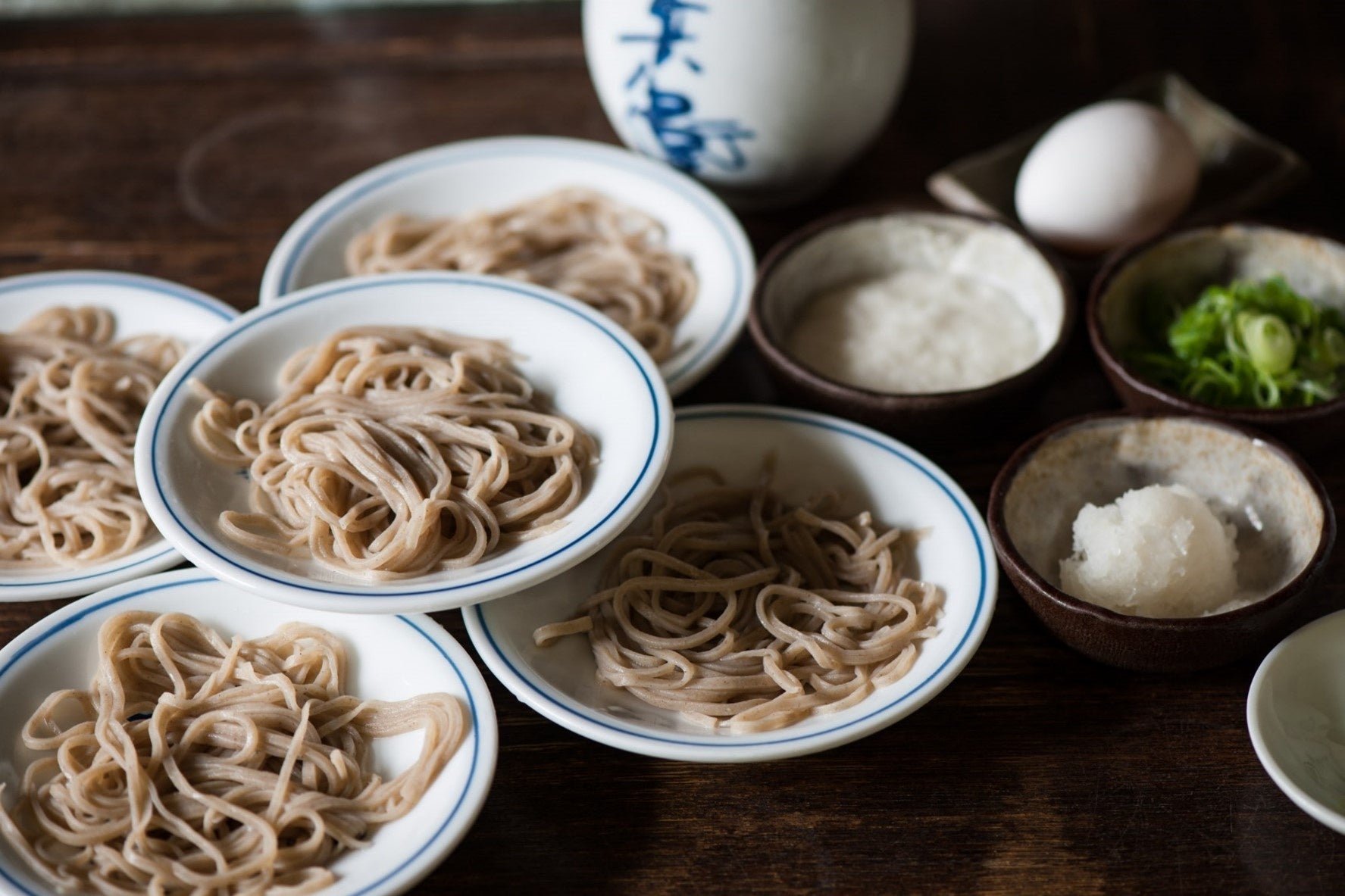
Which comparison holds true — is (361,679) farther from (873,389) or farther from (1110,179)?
(1110,179)

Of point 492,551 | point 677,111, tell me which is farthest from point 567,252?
point 492,551

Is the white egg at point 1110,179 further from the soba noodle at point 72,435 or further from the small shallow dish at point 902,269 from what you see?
the soba noodle at point 72,435

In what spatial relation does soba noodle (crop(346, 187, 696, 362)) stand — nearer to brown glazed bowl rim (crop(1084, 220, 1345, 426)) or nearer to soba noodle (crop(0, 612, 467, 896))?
brown glazed bowl rim (crop(1084, 220, 1345, 426))

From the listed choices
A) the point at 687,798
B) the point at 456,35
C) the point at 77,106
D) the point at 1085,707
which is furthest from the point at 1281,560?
the point at 77,106

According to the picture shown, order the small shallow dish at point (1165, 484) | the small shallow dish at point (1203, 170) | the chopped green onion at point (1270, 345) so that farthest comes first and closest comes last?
1. the small shallow dish at point (1203, 170)
2. the chopped green onion at point (1270, 345)
3. the small shallow dish at point (1165, 484)

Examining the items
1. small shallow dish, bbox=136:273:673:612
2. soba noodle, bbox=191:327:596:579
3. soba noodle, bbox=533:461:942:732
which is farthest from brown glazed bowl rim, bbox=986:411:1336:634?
soba noodle, bbox=191:327:596:579

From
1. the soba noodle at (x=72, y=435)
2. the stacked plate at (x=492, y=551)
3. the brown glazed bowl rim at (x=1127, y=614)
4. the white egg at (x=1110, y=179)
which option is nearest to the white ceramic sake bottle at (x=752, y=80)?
the stacked plate at (x=492, y=551)
